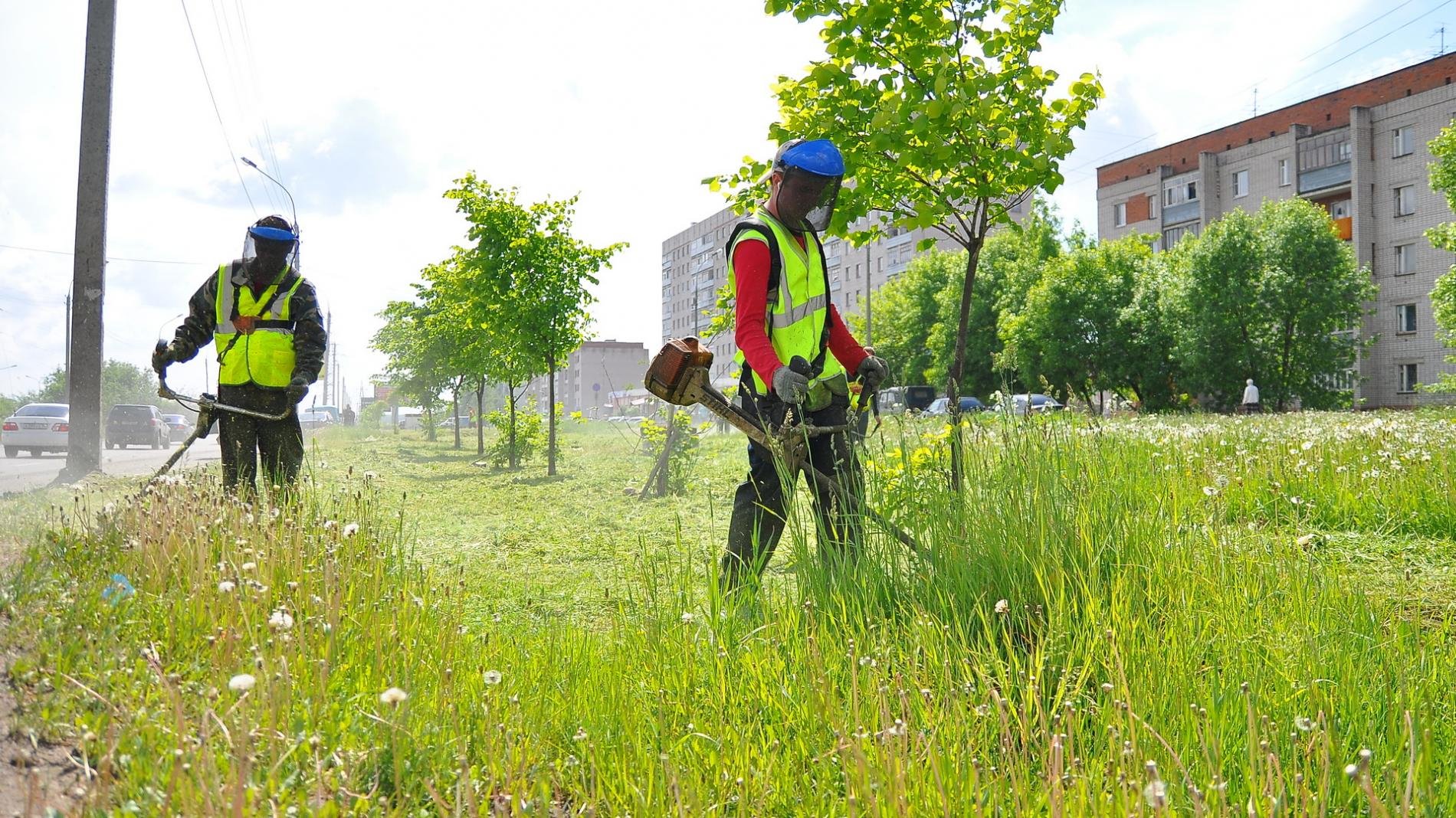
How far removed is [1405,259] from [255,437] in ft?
169

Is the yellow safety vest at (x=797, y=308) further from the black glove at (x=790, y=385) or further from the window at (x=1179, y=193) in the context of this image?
the window at (x=1179, y=193)

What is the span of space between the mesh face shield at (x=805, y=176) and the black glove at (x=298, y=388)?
3163mm

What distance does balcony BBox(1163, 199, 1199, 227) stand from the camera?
186 feet

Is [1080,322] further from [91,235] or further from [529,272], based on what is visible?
[91,235]

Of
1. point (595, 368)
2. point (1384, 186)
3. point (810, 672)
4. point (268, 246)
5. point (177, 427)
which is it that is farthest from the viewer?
point (595, 368)

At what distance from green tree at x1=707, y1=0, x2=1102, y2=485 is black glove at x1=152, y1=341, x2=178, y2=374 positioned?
11.8 ft

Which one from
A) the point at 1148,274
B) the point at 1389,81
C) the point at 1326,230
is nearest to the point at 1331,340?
the point at 1326,230

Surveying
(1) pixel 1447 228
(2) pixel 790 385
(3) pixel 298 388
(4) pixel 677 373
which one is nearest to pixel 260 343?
(3) pixel 298 388

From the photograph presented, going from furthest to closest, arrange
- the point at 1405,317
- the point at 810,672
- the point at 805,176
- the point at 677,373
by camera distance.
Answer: the point at 1405,317
the point at 805,176
the point at 677,373
the point at 810,672

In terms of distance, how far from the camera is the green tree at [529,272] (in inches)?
659

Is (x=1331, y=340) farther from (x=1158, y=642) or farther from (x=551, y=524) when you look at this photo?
(x=1158, y=642)

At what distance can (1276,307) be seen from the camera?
121 ft

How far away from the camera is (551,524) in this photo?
9219mm

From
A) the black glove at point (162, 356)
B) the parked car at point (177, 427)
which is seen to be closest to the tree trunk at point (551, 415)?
the black glove at point (162, 356)
